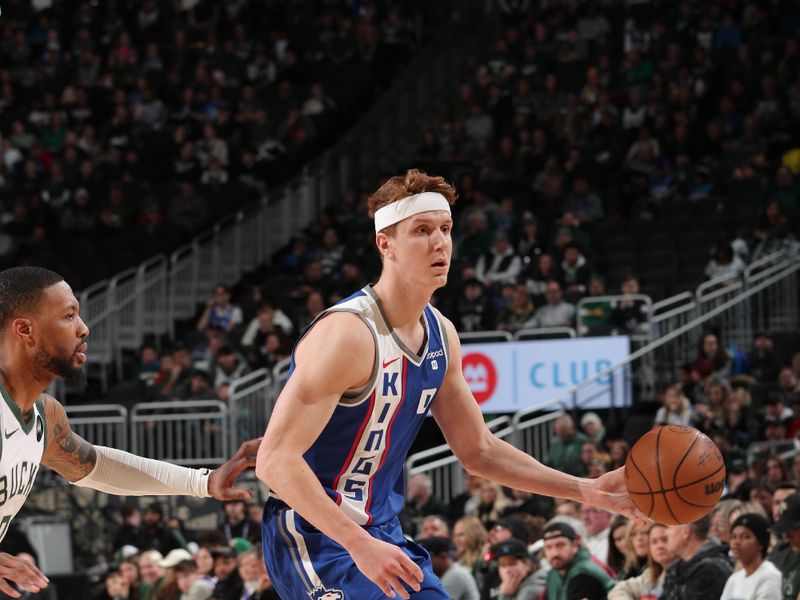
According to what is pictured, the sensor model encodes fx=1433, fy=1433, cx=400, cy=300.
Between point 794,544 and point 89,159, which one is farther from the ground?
point 89,159

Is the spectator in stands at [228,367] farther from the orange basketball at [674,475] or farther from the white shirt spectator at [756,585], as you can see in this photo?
the orange basketball at [674,475]

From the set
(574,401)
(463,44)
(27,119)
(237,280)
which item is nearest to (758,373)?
(574,401)

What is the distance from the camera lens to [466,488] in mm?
14328

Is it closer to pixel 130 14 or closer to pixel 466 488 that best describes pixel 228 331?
pixel 466 488

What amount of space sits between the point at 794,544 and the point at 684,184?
10695 millimetres

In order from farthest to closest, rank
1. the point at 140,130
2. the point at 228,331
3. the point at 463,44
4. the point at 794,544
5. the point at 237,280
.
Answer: the point at 463,44, the point at 140,130, the point at 237,280, the point at 228,331, the point at 794,544

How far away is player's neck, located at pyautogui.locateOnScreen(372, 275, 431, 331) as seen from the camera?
5.36m

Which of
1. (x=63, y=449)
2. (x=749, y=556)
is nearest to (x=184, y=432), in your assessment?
(x=749, y=556)

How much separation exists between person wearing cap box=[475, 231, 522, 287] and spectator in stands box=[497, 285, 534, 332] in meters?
0.75

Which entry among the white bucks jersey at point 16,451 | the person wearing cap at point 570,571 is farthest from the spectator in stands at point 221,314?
the white bucks jersey at point 16,451

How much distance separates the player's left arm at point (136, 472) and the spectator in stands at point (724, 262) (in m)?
11.7

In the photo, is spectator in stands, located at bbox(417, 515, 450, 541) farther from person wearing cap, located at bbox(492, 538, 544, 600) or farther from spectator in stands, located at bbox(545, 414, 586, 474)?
spectator in stands, located at bbox(545, 414, 586, 474)

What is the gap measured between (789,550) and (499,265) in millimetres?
8911

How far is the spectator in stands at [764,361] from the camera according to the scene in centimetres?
1477
